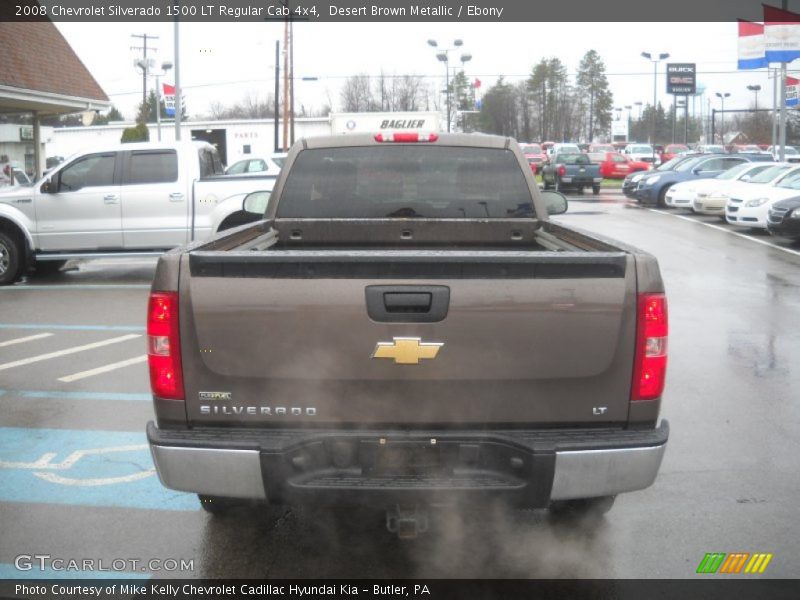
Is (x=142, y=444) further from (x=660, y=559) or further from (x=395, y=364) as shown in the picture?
(x=660, y=559)

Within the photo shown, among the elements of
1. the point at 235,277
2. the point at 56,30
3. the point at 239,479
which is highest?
the point at 56,30

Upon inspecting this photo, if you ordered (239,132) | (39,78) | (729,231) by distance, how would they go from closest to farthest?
1. (39,78)
2. (729,231)
3. (239,132)

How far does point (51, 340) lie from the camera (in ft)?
30.8

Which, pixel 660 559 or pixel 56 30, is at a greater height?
pixel 56 30

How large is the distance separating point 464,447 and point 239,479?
35.7 inches

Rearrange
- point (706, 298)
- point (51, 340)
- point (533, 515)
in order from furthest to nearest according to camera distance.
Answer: point (706, 298) → point (51, 340) → point (533, 515)

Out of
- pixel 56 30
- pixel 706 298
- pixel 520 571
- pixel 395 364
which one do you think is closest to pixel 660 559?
pixel 520 571

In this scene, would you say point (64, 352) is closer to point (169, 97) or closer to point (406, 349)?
point (406, 349)

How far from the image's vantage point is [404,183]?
5.48 meters

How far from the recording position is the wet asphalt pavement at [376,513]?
13.5 feet

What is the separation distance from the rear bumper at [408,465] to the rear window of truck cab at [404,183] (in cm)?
225

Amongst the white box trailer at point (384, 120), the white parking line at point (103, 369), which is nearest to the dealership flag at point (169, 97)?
the white box trailer at point (384, 120)

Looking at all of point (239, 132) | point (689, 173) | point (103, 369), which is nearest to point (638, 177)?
point (689, 173)

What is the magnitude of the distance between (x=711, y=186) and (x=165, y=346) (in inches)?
898
